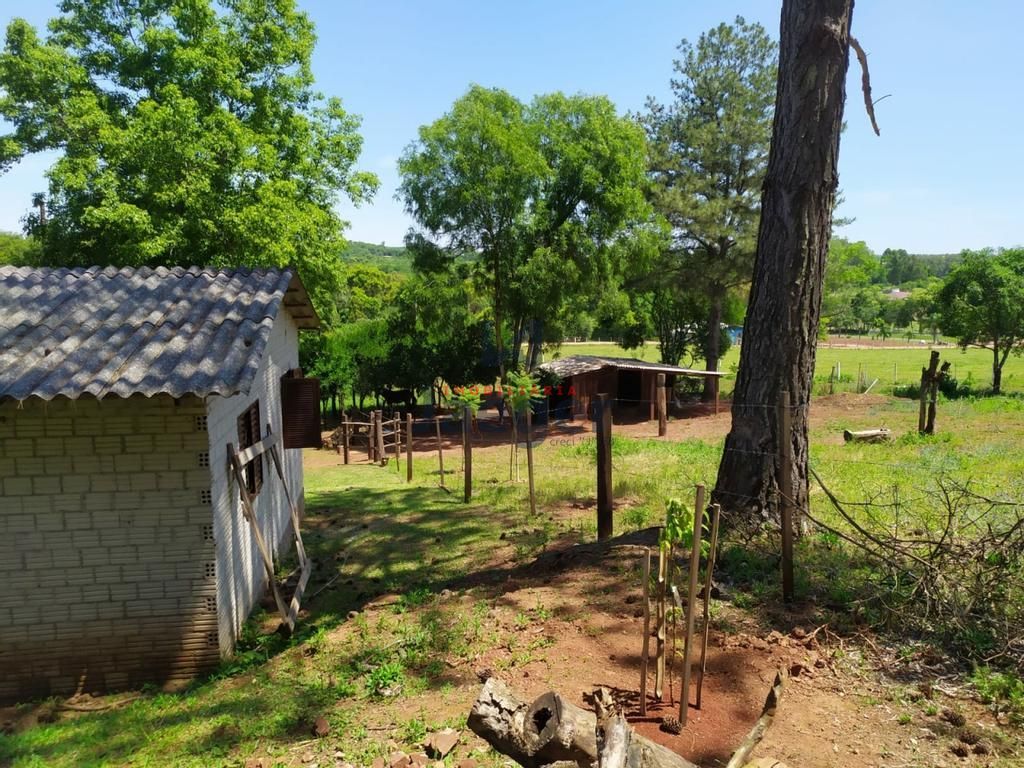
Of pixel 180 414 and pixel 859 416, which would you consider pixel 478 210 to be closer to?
pixel 859 416

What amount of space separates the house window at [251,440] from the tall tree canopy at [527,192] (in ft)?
53.9

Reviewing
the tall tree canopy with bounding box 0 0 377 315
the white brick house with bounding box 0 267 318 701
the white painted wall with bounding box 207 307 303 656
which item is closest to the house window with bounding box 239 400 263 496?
the white painted wall with bounding box 207 307 303 656

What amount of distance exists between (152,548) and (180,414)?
123 centimetres

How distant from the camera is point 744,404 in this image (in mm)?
7668

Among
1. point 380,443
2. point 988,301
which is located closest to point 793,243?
point 380,443

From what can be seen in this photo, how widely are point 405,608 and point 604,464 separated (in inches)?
118

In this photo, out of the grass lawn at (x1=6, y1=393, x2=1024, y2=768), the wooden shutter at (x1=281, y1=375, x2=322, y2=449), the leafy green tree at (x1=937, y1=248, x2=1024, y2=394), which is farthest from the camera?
the leafy green tree at (x1=937, y1=248, x2=1024, y2=394)

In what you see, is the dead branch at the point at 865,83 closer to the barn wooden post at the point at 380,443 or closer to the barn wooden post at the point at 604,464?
the barn wooden post at the point at 604,464

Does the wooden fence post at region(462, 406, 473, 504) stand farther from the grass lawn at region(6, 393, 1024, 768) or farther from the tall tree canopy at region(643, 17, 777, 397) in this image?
the tall tree canopy at region(643, 17, 777, 397)

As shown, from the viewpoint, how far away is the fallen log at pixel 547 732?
2.82 meters

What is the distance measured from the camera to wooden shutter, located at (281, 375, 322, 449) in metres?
9.18

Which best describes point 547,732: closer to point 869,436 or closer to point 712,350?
point 869,436

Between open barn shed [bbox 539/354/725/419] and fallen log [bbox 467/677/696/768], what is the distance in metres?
23.2

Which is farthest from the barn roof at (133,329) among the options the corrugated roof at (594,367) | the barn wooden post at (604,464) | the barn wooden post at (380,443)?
the corrugated roof at (594,367)
